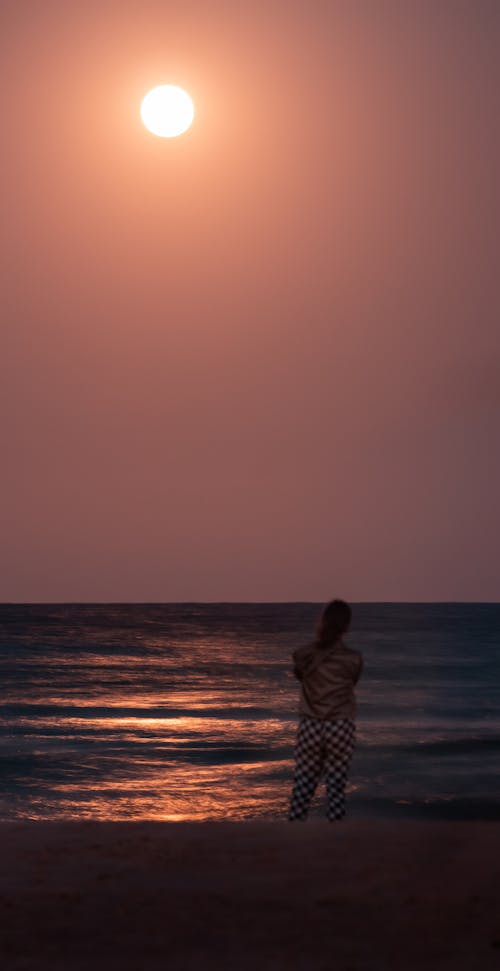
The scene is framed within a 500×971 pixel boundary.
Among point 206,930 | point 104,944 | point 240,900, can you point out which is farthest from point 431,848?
point 104,944

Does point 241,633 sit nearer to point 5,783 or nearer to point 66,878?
point 5,783

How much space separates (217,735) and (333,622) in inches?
675

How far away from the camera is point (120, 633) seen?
3408 inches

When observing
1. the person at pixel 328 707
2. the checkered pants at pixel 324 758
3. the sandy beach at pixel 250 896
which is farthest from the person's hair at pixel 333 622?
the sandy beach at pixel 250 896

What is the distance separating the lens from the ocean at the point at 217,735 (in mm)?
16047

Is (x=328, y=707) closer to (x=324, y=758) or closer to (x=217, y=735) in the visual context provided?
(x=324, y=758)

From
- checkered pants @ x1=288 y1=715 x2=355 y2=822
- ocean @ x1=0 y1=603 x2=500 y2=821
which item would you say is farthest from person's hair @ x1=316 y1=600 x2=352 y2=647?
ocean @ x1=0 y1=603 x2=500 y2=821

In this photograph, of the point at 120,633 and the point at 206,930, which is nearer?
the point at 206,930

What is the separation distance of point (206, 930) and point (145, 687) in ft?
127

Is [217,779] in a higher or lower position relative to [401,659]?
lower

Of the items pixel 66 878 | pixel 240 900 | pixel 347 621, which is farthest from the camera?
pixel 347 621

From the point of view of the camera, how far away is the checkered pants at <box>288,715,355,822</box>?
28.1ft

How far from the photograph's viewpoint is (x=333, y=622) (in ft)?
27.4

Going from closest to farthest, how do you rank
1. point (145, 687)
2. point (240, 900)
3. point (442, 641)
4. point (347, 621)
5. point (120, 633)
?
point (240, 900) < point (347, 621) < point (145, 687) < point (442, 641) < point (120, 633)
